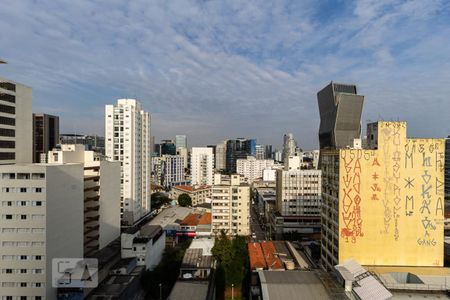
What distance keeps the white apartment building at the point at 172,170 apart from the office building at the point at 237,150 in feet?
131

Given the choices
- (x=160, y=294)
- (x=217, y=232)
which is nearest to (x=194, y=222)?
(x=217, y=232)

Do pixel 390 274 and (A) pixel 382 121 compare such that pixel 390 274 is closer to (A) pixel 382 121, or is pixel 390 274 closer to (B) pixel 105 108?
(A) pixel 382 121

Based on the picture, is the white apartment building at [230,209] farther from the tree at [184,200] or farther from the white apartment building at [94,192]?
the tree at [184,200]

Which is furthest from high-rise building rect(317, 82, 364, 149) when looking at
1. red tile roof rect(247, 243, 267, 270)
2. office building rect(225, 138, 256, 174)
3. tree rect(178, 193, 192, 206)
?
office building rect(225, 138, 256, 174)

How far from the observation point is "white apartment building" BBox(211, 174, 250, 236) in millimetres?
41625

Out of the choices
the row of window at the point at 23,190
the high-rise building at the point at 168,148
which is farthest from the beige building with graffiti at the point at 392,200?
the high-rise building at the point at 168,148

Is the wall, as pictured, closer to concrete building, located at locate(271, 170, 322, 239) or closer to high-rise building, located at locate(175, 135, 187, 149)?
concrete building, located at locate(271, 170, 322, 239)

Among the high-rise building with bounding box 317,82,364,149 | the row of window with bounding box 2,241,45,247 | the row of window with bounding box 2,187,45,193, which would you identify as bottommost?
the row of window with bounding box 2,241,45,247

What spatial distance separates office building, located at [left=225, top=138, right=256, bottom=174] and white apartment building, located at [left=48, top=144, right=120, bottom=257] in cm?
10950

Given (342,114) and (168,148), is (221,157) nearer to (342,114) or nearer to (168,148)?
(168,148)

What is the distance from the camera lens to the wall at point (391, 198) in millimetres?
24828

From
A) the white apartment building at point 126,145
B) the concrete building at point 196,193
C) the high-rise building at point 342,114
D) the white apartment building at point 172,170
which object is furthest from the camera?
the white apartment building at point 172,170

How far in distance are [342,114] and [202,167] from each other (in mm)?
50229

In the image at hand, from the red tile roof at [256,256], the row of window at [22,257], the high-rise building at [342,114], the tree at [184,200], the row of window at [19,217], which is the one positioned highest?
the high-rise building at [342,114]
